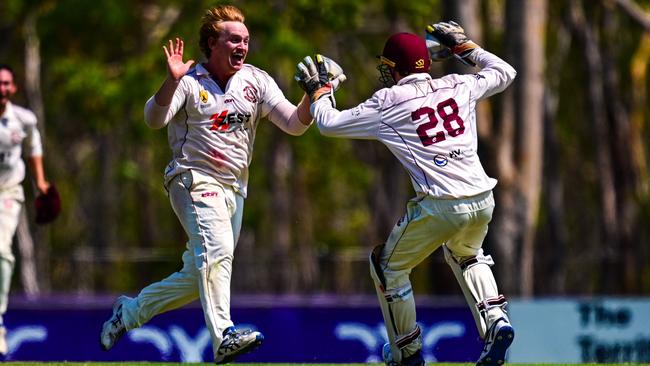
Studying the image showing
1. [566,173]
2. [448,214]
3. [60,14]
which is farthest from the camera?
[566,173]

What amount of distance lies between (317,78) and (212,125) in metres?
0.78

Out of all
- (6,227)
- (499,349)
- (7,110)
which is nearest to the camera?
(499,349)

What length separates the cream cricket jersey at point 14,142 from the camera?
12555 mm

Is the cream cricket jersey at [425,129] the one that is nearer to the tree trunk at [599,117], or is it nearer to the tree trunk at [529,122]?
the tree trunk at [529,122]

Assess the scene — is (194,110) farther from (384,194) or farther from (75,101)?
(384,194)

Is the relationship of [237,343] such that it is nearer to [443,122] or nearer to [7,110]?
[443,122]

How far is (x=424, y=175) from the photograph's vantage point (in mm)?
9039

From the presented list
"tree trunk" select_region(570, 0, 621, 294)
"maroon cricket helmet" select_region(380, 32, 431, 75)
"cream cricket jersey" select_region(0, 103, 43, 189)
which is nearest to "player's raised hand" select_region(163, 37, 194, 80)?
"maroon cricket helmet" select_region(380, 32, 431, 75)

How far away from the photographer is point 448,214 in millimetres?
9000

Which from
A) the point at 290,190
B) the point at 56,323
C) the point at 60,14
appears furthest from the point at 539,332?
the point at 290,190

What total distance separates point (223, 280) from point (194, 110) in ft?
3.78

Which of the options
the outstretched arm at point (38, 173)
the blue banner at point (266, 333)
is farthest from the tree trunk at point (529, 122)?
the outstretched arm at point (38, 173)

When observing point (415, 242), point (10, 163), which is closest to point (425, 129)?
point (415, 242)

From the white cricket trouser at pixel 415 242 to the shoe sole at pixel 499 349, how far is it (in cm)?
56
